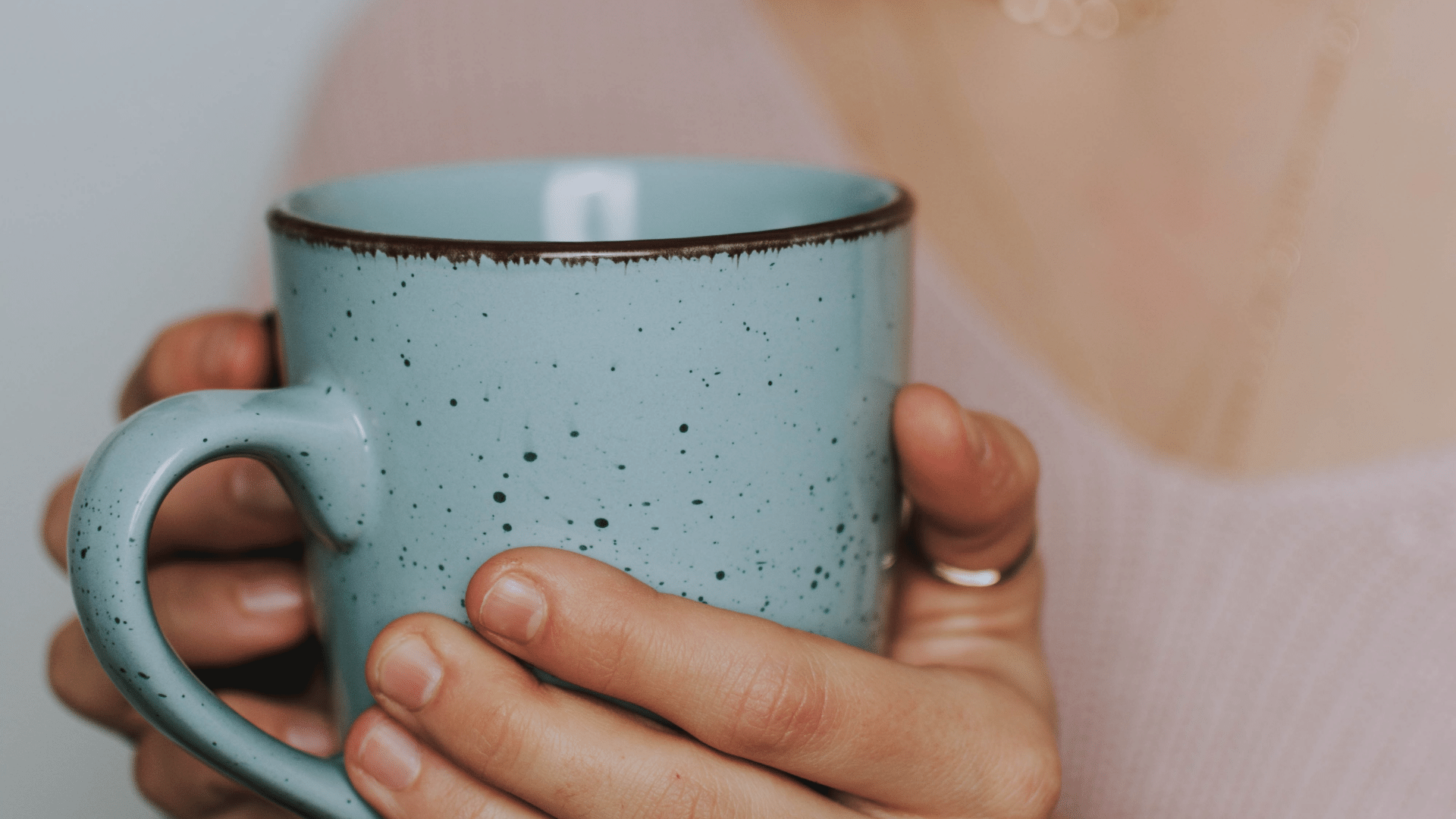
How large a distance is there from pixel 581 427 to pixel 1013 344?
0.65 meters

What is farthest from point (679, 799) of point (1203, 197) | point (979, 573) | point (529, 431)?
point (1203, 197)

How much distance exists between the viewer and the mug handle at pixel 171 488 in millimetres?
349

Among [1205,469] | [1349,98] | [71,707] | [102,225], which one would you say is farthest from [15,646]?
[1349,98]

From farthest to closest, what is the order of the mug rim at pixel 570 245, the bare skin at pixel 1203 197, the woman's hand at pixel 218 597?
1. the bare skin at pixel 1203 197
2. the woman's hand at pixel 218 597
3. the mug rim at pixel 570 245

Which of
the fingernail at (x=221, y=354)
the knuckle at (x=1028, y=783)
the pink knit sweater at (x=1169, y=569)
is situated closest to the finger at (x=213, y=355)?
the fingernail at (x=221, y=354)

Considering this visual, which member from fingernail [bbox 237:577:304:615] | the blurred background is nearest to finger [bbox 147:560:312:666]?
fingernail [bbox 237:577:304:615]

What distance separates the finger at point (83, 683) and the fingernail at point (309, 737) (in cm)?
15

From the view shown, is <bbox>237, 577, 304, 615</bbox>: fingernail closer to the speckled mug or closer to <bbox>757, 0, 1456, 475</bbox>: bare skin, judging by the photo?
the speckled mug

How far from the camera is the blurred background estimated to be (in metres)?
1.12

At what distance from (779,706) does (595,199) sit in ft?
1.13

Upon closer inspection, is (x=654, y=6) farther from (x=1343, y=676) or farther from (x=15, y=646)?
(x=15, y=646)

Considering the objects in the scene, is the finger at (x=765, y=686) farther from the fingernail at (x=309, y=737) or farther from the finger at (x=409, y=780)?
the fingernail at (x=309, y=737)

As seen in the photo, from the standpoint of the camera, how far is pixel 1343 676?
2.30 feet

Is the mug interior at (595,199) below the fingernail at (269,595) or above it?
above
